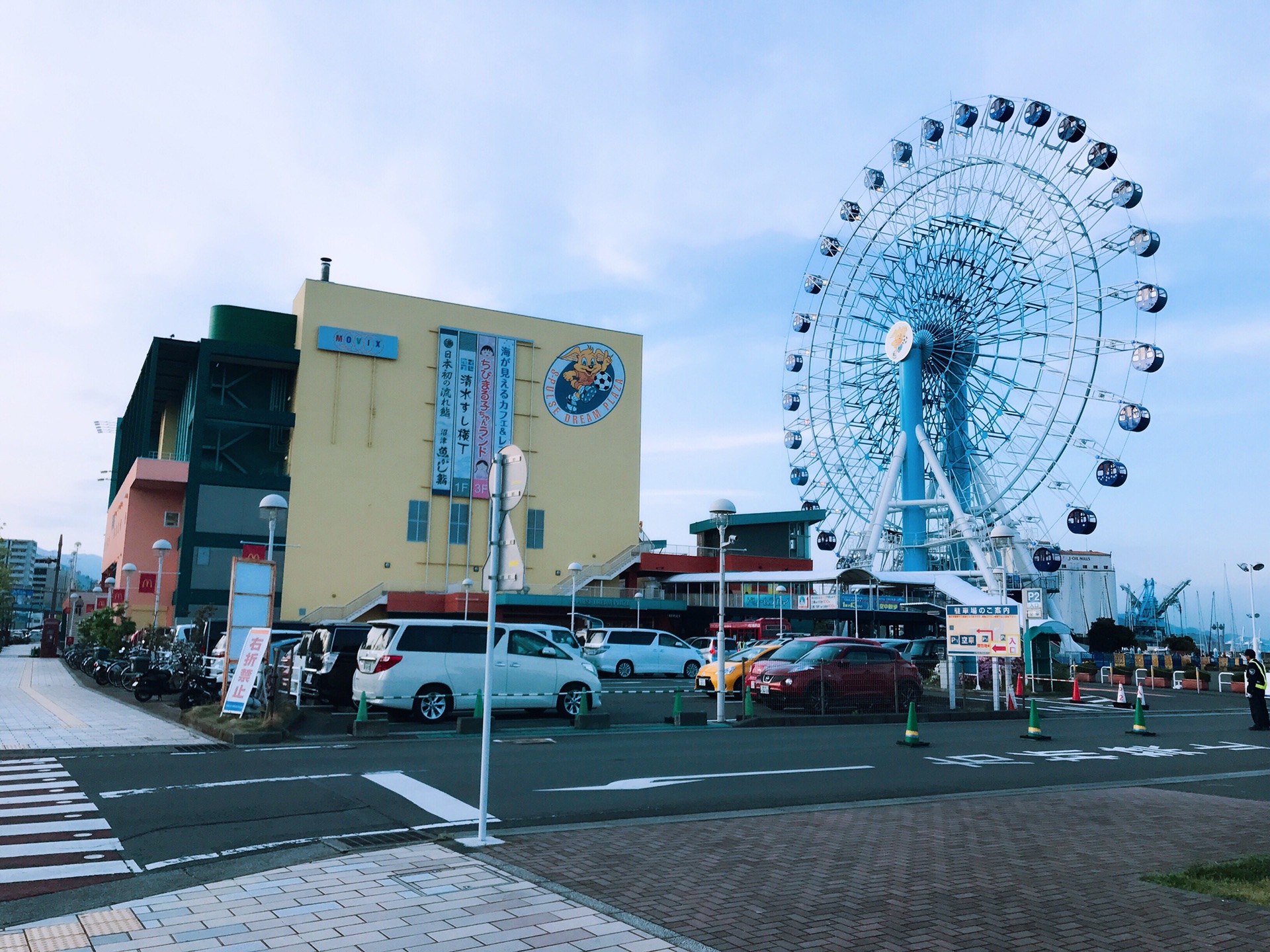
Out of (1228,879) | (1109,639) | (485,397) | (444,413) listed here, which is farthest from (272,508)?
(1109,639)

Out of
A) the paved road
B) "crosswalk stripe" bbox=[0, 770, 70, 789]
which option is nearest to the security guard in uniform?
the paved road

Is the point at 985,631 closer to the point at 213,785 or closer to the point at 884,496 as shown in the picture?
the point at 213,785

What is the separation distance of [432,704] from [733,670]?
10366mm

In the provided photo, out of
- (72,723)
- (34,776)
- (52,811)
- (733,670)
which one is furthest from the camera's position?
(733,670)

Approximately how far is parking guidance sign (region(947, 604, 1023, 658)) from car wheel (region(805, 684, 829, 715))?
4.36 m

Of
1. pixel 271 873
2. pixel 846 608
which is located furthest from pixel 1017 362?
pixel 271 873

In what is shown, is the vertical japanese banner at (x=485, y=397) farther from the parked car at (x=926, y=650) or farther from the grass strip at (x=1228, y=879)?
the grass strip at (x=1228, y=879)

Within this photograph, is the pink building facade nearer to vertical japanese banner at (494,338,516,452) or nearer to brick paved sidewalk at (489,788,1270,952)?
vertical japanese banner at (494,338,516,452)

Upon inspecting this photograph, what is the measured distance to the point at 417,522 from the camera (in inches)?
2162

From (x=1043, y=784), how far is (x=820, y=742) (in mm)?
4448

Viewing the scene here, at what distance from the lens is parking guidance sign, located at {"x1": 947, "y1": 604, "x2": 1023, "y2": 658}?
21766 mm

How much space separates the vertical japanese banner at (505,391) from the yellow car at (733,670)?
3278 cm

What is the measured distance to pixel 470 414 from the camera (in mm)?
56688

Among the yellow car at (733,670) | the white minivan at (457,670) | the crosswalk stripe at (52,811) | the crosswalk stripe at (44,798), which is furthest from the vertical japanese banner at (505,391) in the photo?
the crosswalk stripe at (52,811)
